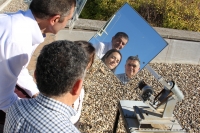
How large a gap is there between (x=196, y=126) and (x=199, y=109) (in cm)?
44

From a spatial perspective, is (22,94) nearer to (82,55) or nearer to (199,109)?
(82,55)

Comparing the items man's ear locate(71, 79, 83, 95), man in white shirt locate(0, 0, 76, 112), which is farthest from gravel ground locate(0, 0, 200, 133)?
man's ear locate(71, 79, 83, 95)

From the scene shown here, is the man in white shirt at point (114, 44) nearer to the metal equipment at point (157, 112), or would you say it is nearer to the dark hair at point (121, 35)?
the dark hair at point (121, 35)

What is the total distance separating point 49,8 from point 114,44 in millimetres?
785

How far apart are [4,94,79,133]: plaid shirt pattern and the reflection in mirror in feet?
4.17

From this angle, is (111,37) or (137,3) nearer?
(111,37)

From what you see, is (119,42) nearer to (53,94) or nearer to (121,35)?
(121,35)

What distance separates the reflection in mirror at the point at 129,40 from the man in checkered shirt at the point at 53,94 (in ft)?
3.90

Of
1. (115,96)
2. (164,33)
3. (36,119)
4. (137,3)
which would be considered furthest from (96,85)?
(36,119)

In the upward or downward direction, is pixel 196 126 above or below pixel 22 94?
below

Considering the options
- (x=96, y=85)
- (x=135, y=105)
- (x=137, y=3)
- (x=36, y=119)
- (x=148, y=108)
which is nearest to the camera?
(x=36, y=119)

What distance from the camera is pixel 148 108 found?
8.62 ft

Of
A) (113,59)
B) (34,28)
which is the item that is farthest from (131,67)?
(34,28)

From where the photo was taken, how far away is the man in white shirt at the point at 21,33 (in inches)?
77.9
